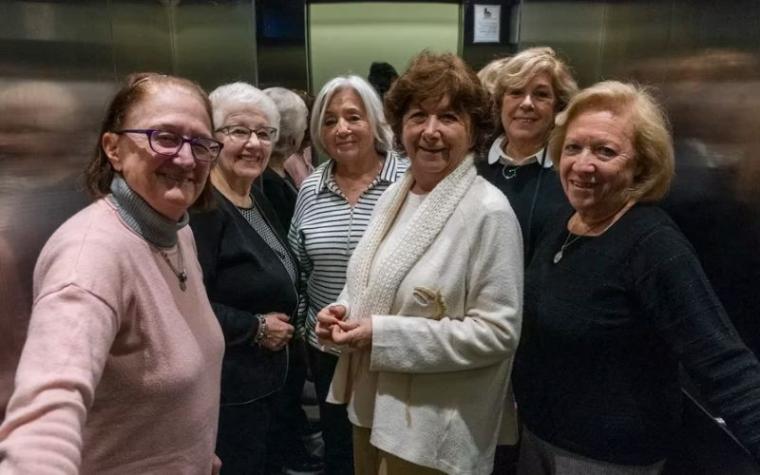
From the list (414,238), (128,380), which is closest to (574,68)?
(414,238)

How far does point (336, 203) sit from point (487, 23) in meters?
3.43

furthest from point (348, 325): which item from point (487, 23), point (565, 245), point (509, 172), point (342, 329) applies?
point (487, 23)

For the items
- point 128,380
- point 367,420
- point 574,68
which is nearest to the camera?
point 128,380

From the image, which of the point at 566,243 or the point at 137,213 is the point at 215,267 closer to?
the point at 137,213

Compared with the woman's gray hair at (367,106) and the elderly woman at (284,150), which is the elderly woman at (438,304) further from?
the elderly woman at (284,150)

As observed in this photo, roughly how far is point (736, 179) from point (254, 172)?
49.1 inches

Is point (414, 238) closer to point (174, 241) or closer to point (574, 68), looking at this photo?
point (174, 241)

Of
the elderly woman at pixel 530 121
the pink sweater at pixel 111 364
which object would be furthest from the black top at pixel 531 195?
the pink sweater at pixel 111 364

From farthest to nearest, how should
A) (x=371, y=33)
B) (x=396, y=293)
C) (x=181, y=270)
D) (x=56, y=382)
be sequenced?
(x=371, y=33) → (x=396, y=293) → (x=181, y=270) → (x=56, y=382)

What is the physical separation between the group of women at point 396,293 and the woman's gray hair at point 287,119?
1.60 ft

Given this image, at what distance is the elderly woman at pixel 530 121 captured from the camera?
1.83 metres

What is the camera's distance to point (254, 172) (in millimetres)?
Answer: 1822

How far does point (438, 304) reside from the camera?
51.9 inches

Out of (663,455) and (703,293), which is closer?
(703,293)
